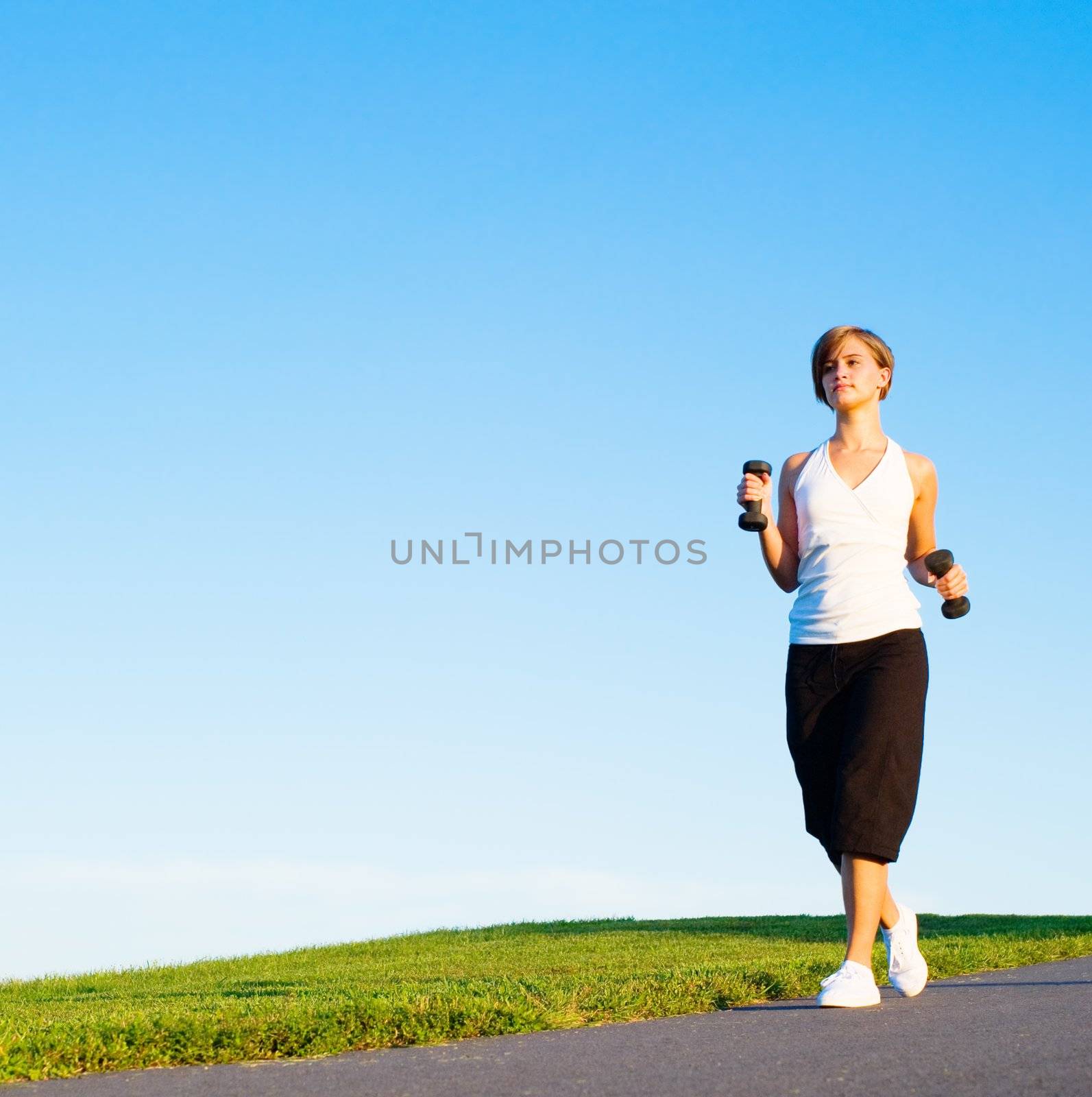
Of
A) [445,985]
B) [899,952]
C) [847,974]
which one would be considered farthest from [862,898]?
[445,985]

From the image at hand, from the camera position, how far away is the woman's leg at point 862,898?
191 inches

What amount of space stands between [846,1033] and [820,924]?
36.1ft

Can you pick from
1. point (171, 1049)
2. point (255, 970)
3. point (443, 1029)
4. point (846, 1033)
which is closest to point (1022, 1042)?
point (846, 1033)

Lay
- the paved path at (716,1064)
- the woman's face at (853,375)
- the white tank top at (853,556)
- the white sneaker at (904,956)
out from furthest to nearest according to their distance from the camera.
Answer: the woman's face at (853,375)
the white sneaker at (904,956)
the white tank top at (853,556)
the paved path at (716,1064)

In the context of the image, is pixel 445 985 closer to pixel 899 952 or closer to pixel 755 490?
pixel 899 952

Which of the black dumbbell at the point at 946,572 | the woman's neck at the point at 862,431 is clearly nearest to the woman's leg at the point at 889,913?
the black dumbbell at the point at 946,572

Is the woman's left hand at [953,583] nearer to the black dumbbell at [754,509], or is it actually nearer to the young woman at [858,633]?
the young woman at [858,633]

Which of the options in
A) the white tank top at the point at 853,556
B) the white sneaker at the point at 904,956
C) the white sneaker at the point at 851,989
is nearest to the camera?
the white sneaker at the point at 851,989

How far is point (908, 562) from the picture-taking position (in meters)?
5.55

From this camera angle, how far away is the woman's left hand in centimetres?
530

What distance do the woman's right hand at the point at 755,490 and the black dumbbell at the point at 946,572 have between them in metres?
0.69

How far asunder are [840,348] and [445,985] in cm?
404

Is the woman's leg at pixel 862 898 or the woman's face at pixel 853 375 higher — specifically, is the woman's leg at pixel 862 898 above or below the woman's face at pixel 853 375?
below

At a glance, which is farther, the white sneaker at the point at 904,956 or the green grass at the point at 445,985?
the white sneaker at the point at 904,956
